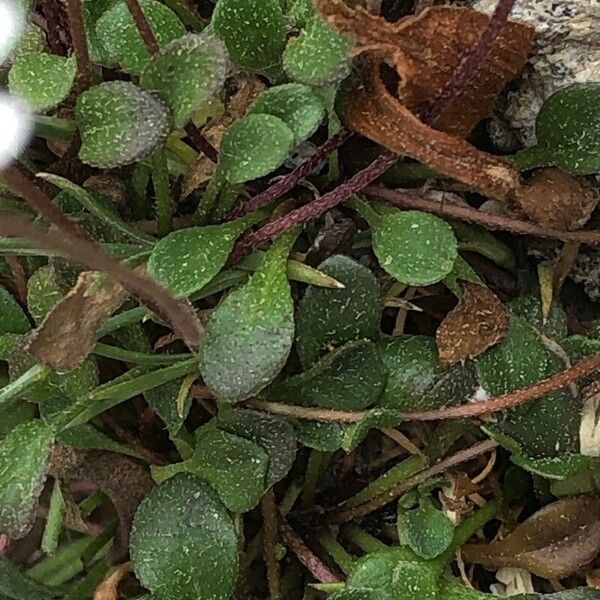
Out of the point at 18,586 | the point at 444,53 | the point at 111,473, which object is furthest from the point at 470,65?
the point at 18,586

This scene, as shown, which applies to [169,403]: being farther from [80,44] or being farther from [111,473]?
[80,44]

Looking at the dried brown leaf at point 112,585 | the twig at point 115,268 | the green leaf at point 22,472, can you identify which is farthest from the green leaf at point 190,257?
the dried brown leaf at point 112,585

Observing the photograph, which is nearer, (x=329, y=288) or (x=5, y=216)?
(x=5, y=216)

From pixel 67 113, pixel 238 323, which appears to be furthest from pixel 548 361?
pixel 67 113

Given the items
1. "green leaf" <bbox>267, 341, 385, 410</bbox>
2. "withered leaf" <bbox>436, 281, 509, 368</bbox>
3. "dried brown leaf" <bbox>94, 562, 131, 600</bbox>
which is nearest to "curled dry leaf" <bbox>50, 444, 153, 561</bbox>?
"dried brown leaf" <bbox>94, 562, 131, 600</bbox>

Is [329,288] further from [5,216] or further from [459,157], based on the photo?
[5,216]

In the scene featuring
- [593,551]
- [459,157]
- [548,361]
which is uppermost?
[459,157]
